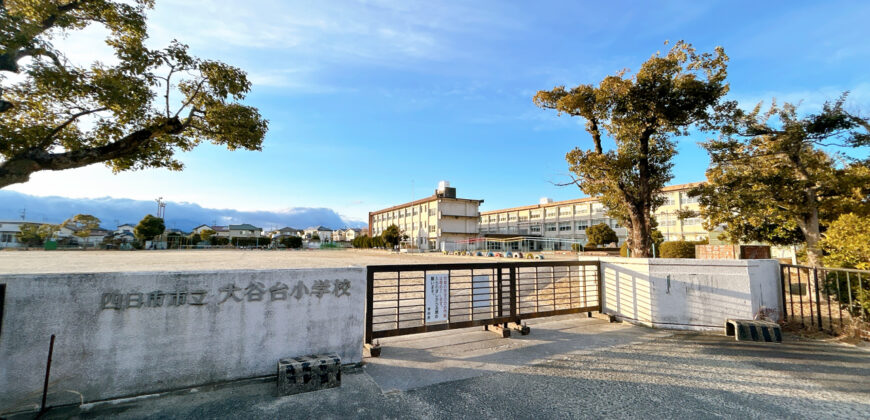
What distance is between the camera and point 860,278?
232 inches

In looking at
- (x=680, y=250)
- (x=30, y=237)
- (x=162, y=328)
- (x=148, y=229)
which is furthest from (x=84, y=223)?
(x=680, y=250)

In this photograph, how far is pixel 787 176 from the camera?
10.4m

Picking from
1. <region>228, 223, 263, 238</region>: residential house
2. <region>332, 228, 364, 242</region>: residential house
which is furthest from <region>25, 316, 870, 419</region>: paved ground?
<region>332, 228, 364, 242</region>: residential house

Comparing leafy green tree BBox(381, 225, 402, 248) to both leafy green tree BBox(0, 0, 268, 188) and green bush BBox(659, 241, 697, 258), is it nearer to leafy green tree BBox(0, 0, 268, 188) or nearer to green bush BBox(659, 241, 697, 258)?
green bush BBox(659, 241, 697, 258)

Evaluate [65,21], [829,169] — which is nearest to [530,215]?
[829,169]

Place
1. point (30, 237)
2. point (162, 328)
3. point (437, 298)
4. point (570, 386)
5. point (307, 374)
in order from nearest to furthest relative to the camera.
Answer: point (162, 328), point (307, 374), point (570, 386), point (437, 298), point (30, 237)

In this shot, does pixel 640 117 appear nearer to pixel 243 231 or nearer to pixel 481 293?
pixel 481 293

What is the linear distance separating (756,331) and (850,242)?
333 centimetres

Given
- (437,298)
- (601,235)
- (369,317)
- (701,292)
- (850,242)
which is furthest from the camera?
(601,235)

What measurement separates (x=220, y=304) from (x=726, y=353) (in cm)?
714

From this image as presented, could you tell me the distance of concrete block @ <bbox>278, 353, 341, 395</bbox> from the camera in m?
3.87

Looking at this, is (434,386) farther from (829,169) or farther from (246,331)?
(829,169)

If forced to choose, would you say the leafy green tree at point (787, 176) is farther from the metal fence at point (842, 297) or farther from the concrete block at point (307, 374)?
the concrete block at point (307, 374)

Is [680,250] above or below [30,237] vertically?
below
